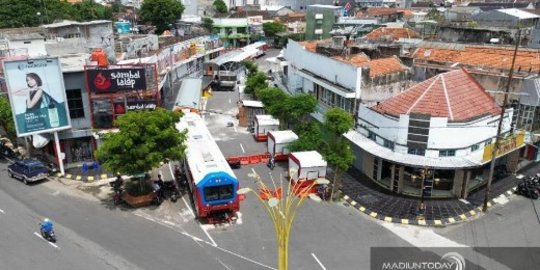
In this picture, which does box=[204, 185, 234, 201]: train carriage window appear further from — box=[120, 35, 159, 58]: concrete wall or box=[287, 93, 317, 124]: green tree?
box=[120, 35, 159, 58]: concrete wall

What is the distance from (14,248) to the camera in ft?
76.9

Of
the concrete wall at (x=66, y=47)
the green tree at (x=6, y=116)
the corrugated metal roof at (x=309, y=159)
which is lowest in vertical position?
the corrugated metal roof at (x=309, y=159)

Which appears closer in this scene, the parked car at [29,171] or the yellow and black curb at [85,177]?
the parked car at [29,171]

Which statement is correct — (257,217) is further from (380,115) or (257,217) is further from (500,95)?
(500,95)

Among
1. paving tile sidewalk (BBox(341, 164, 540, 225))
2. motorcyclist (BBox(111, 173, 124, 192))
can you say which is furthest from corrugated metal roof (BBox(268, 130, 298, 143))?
motorcyclist (BBox(111, 173, 124, 192))

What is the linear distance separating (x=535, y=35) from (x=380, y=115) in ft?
100.0

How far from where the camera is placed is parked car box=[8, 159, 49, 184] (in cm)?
3164

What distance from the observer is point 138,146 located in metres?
27.0

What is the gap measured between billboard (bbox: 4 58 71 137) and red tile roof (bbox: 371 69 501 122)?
22930 millimetres

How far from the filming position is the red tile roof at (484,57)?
3606 centimetres

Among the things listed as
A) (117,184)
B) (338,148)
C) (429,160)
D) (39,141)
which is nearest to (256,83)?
(338,148)

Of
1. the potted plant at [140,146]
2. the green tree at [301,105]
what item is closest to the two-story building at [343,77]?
the green tree at [301,105]

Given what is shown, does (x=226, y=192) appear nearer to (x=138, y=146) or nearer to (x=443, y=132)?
(x=138, y=146)

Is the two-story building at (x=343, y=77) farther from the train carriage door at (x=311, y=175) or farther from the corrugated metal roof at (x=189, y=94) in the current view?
the corrugated metal roof at (x=189, y=94)
